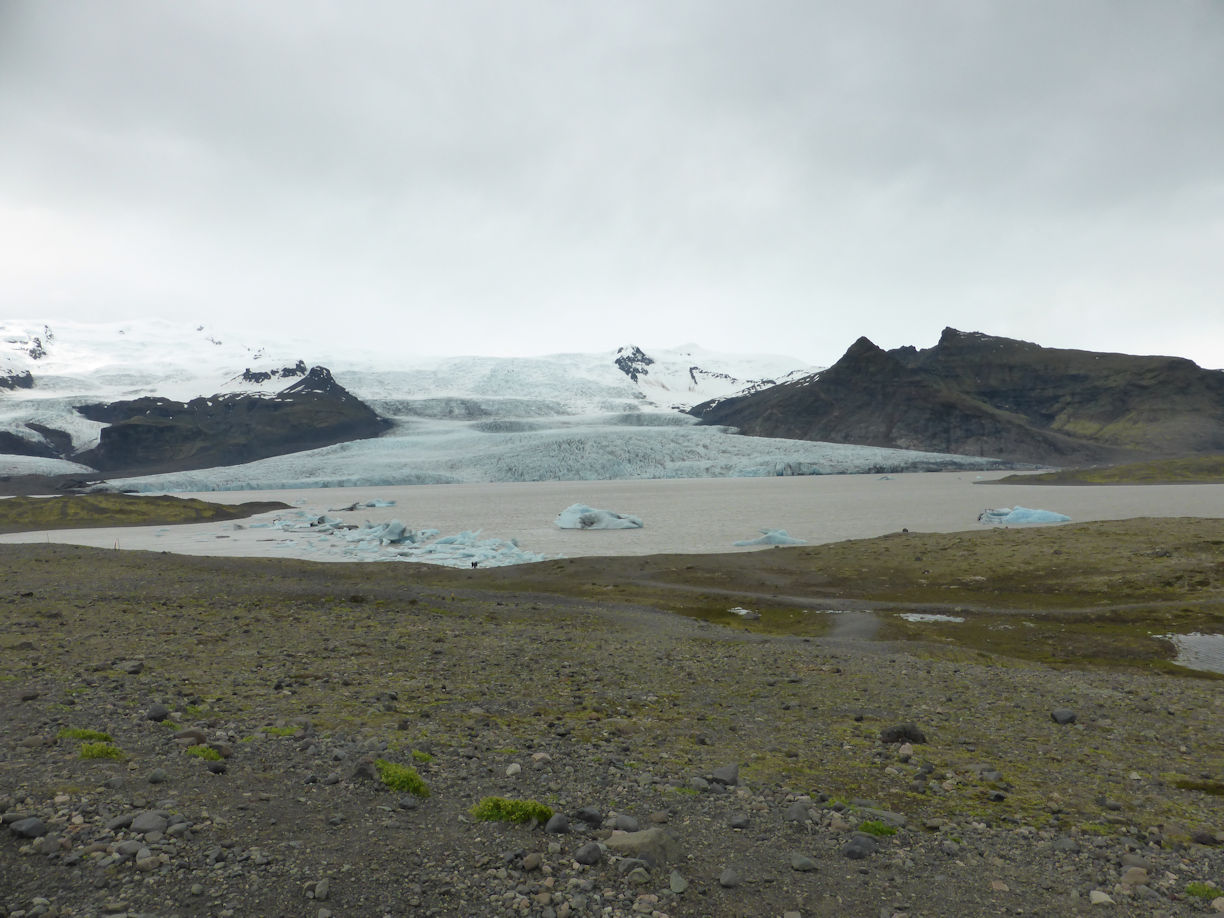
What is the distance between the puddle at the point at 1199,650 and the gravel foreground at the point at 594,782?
72.5 inches

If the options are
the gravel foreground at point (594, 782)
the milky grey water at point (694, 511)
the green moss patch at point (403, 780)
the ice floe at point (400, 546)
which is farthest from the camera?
the milky grey water at point (694, 511)

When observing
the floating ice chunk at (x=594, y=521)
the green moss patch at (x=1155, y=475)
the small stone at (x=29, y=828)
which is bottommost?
the floating ice chunk at (x=594, y=521)

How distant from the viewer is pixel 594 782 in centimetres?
775

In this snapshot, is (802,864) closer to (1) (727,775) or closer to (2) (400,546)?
(1) (727,775)

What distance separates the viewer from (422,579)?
2939cm

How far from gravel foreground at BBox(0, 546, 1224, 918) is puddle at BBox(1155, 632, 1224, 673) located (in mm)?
1841

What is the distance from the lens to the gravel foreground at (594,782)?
5.61 m

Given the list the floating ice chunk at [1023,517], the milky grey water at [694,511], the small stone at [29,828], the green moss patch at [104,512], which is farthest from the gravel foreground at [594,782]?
the green moss patch at [104,512]

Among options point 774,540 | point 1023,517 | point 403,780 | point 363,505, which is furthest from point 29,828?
point 363,505

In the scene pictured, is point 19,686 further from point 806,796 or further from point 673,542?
point 673,542

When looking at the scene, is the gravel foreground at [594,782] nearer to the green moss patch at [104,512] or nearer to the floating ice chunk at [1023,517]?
the floating ice chunk at [1023,517]

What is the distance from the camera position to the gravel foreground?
5.61 metres

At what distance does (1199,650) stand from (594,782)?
1623cm

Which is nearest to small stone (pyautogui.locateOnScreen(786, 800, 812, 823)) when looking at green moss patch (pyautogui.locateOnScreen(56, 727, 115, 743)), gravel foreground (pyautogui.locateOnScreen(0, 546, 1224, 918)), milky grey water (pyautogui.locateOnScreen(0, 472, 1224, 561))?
gravel foreground (pyautogui.locateOnScreen(0, 546, 1224, 918))
